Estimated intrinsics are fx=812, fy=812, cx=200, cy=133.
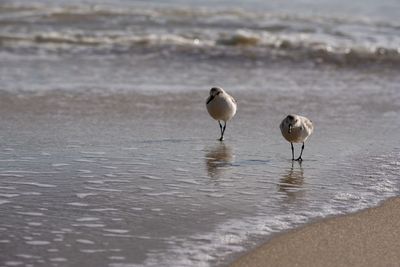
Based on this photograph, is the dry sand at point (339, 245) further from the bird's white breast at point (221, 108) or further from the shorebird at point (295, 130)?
the bird's white breast at point (221, 108)

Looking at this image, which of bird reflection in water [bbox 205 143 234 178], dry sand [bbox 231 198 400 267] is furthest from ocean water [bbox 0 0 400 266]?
dry sand [bbox 231 198 400 267]

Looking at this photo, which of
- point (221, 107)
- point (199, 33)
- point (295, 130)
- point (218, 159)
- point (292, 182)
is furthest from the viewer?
point (199, 33)

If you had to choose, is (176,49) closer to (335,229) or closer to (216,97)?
(216,97)

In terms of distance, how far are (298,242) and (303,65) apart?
9451mm

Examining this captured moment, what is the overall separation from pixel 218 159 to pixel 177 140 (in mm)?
832

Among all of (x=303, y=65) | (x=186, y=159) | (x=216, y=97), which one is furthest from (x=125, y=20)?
(x=186, y=159)

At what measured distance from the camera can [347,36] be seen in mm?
17938

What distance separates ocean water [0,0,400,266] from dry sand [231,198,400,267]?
162mm

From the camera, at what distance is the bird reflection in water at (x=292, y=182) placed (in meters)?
6.32

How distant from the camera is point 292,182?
6.66 m

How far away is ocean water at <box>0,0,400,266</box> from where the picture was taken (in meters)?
5.20

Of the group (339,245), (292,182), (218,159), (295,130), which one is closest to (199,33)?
(295,130)

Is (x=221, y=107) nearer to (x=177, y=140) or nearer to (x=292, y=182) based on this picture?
(x=177, y=140)

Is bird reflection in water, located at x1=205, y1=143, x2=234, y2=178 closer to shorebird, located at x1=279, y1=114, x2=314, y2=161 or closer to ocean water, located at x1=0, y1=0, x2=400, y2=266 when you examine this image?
ocean water, located at x1=0, y1=0, x2=400, y2=266
